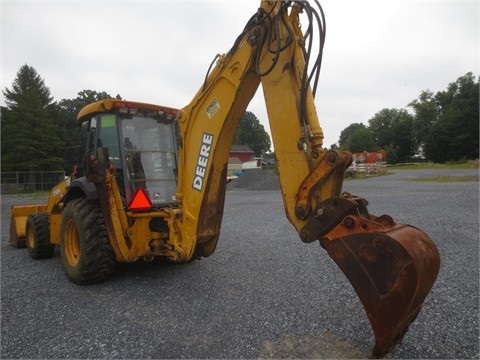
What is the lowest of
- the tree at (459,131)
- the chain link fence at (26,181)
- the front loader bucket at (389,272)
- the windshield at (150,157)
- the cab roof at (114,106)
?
the chain link fence at (26,181)

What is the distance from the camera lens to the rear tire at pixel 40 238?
19.6 feet

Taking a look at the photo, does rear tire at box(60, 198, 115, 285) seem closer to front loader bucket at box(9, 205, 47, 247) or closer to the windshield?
the windshield

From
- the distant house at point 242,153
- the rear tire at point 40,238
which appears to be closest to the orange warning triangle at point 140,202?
the rear tire at point 40,238

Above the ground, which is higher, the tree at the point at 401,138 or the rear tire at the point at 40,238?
the tree at the point at 401,138

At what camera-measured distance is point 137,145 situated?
187 inches

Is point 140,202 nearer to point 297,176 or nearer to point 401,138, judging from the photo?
point 297,176

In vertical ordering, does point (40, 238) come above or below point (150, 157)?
below

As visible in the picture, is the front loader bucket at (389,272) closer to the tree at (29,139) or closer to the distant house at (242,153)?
the tree at (29,139)

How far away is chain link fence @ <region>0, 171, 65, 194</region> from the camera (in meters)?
26.1

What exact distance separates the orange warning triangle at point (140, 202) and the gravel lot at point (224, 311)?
953 millimetres

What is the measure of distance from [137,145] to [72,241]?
163cm

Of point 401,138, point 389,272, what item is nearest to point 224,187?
point 389,272

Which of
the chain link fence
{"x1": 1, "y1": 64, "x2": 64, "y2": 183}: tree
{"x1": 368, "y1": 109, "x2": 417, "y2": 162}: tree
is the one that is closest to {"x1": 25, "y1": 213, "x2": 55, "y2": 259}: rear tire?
the chain link fence

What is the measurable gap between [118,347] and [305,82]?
265 centimetres
